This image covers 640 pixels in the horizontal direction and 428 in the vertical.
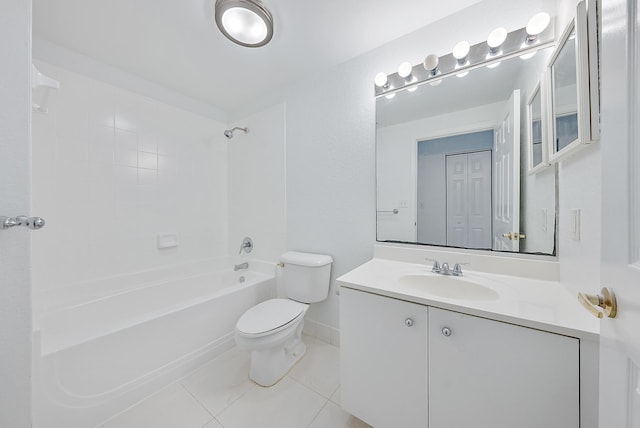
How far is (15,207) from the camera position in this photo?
755mm

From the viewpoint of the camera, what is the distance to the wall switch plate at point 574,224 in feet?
2.84

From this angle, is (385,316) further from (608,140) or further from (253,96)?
(253,96)

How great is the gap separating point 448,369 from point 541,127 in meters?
1.16

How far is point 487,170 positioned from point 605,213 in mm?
819

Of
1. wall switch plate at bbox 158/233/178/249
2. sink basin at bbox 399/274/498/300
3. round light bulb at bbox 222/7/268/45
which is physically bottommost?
sink basin at bbox 399/274/498/300

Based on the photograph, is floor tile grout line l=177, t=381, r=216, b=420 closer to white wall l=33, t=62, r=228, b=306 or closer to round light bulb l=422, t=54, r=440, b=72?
white wall l=33, t=62, r=228, b=306

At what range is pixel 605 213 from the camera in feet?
1.64

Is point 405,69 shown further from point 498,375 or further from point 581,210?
point 498,375

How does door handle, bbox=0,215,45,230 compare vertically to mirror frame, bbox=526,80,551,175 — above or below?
below

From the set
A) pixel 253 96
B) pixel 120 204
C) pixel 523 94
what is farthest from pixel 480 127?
pixel 120 204

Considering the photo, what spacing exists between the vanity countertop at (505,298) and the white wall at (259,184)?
1.14m

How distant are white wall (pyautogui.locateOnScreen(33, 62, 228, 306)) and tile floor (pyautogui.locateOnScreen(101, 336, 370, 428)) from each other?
108 cm

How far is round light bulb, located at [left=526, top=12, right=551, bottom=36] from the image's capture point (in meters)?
1.03

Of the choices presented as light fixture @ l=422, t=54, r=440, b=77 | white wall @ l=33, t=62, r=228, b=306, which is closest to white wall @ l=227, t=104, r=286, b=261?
white wall @ l=33, t=62, r=228, b=306
